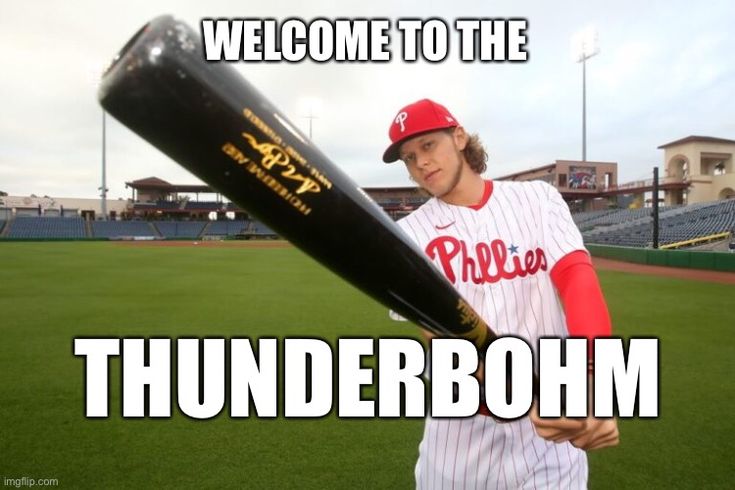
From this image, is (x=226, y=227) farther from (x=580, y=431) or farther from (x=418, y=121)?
(x=580, y=431)

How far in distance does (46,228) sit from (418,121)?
55.9 meters

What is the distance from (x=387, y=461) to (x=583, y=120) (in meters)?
40.5

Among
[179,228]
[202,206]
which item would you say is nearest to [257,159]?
[179,228]

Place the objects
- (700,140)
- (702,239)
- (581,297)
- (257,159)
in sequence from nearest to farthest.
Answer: (257,159), (581,297), (702,239), (700,140)

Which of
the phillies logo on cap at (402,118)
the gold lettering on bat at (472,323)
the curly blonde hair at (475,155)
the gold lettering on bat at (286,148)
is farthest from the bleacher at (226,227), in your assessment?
the gold lettering on bat at (286,148)

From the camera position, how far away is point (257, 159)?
0.74m

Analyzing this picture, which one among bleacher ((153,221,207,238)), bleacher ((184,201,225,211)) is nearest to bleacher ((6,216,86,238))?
bleacher ((153,221,207,238))

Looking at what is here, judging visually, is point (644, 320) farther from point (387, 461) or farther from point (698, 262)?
point (698, 262)

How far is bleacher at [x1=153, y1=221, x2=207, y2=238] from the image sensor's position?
4919cm

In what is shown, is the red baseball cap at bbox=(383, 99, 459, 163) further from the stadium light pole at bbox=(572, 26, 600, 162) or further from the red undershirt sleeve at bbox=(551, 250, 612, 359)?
the stadium light pole at bbox=(572, 26, 600, 162)

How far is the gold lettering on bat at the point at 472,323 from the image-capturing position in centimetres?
105

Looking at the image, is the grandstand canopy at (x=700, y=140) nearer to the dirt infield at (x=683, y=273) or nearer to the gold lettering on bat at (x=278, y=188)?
the dirt infield at (x=683, y=273)

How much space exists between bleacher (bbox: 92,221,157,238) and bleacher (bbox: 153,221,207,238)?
3.56ft

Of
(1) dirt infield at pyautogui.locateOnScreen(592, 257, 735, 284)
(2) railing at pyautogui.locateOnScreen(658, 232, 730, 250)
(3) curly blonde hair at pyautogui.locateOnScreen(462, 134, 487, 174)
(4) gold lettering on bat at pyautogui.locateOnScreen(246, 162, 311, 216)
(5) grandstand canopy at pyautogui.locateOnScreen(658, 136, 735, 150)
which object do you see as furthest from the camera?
(5) grandstand canopy at pyautogui.locateOnScreen(658, 136, 735, 150)
